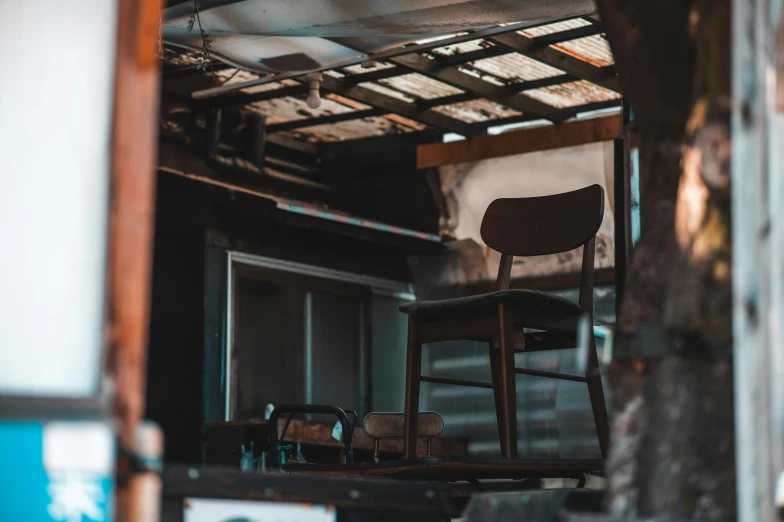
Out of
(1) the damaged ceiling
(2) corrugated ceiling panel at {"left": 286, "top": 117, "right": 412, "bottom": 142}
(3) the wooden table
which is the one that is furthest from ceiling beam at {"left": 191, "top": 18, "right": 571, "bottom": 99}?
(3) the wooden table

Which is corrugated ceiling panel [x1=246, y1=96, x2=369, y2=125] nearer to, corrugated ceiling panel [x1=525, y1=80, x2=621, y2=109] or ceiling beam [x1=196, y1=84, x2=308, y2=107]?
A: ceiling beam [x1=196, y1=84, x2=308, y2=107]

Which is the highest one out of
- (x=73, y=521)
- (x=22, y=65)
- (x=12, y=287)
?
(x=22, y=65)

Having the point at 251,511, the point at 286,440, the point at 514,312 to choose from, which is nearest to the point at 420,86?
the point at 286,440

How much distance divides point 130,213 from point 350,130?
22.6 feet

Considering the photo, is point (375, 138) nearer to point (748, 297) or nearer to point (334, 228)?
point (334, 228)

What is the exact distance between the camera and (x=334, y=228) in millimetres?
7445

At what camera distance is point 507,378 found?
3.40 m

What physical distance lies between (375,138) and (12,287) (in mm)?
7001

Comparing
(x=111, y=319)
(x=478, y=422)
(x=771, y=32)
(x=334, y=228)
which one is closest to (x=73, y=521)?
(x=111, y=319)

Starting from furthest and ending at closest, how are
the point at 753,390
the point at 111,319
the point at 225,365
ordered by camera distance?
1. the point at 225,365
2. the point at 753,390
3. the point at 111,319

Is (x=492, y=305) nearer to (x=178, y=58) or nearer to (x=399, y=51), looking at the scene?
(x=399, y=51)

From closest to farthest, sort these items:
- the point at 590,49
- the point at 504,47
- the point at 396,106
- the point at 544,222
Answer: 1. the point at 544,222
2. the point at 504,47
3. the point at 590,49
4. the point at 396,106

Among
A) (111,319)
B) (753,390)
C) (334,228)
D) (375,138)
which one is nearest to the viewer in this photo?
(111,319)

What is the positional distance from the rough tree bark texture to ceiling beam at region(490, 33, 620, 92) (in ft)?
14.9
